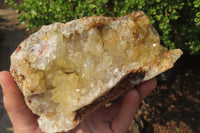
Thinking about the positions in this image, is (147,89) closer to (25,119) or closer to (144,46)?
(144,46)

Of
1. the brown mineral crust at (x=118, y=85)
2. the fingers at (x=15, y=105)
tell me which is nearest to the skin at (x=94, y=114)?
the fingers at (x=15, y=105)

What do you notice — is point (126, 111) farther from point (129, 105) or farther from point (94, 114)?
point (94, 114)

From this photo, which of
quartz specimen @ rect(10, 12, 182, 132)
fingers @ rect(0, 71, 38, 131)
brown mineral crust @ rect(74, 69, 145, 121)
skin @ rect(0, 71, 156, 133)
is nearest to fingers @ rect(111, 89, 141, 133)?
skin @ rect(0, 71, 156, 133)

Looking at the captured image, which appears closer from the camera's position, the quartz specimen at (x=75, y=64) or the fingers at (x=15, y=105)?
the quartz specimen at (x=75, y=64)

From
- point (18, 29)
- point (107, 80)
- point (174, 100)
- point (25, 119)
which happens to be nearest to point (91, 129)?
point (25, 119)

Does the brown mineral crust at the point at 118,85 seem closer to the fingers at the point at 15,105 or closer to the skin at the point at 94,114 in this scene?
the skin at the point at 94,114

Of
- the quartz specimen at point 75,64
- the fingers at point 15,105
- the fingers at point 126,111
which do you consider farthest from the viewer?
the fingers at point 126,111

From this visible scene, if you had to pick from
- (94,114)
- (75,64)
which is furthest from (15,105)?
(94,114)

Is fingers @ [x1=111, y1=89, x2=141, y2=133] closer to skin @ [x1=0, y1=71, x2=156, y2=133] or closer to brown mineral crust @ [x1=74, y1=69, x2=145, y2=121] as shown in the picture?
skin @ [x1=0, y1=71, x2=156, y2=133]
